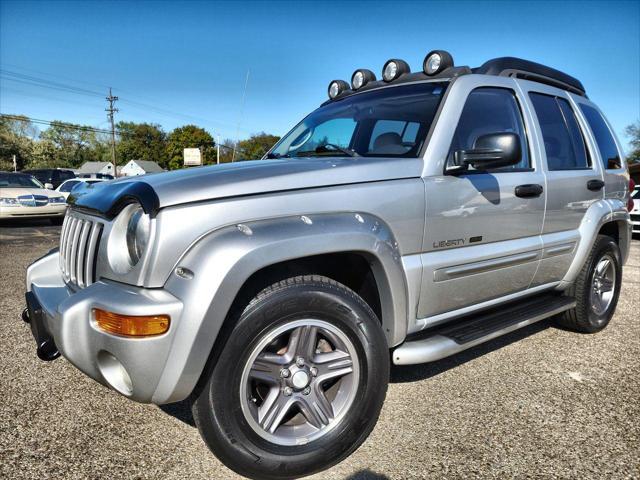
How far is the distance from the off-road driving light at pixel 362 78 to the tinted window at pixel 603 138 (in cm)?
179

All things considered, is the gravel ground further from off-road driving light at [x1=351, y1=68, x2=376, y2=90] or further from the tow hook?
off-road driving light at [x1=351, y1=68, x2=376, y2=90]

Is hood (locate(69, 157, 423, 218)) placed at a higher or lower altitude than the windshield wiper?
lower

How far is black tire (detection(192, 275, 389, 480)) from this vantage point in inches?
74.4

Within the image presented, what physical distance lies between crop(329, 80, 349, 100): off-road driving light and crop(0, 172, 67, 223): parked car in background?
8.98 metres

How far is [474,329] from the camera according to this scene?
8.97ft

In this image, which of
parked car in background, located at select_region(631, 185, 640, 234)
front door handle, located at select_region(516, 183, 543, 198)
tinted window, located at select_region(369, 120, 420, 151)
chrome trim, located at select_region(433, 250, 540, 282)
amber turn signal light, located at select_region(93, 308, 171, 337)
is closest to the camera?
amber turn signal light, located at select_region(93, 308, 171, 337)

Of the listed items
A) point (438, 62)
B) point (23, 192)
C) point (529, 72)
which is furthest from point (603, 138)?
point (23, 192)

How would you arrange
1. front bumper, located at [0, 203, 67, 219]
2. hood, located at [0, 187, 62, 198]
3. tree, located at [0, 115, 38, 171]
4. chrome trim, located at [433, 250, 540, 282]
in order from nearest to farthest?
chrome trim, located at [433, 250, 540, 282], front bumper, located at [0, 203, 67, 219], hood, located at [0, 187, 62, 198], tree, located at [0, 115, 38, 171]

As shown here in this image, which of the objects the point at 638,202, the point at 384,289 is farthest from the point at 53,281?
the point at 638,202

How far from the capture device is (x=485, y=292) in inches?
112

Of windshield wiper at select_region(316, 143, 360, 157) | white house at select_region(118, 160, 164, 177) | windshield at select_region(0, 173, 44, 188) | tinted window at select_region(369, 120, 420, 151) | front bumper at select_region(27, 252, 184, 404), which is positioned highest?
tinted window at select_region(369, 120, 420, 151)

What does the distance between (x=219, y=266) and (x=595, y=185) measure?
315 centimetres

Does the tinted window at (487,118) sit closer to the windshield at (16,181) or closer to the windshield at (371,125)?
the windshield at (371,125)

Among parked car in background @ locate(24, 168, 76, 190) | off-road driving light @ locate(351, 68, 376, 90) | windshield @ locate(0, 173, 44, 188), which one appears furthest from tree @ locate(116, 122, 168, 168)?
off-road driving light @ locate(351, 68, 376, 90)
